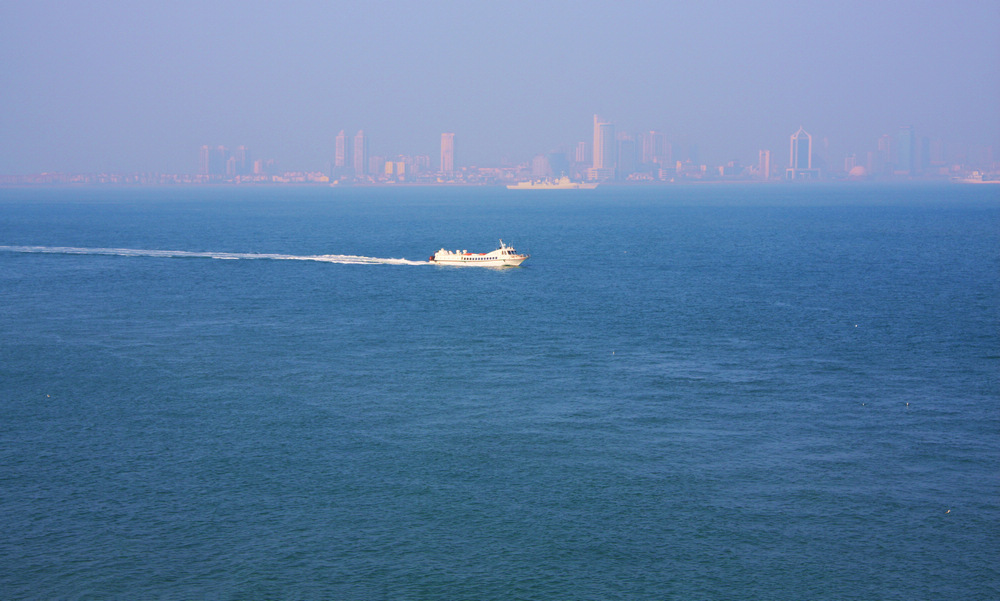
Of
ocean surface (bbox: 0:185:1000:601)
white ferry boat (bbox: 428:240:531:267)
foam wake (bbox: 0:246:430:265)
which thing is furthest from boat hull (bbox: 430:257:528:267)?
ocean surface (bbox: 0:185:1000:601)

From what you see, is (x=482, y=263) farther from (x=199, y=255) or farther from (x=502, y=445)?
(x=502, y=445)

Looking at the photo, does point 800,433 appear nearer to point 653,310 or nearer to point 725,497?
point 725,497

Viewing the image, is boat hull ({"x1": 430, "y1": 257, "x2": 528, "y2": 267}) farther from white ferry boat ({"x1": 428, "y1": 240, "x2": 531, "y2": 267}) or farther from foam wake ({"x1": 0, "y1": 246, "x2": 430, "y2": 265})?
foam wake ({"x1": 0, "y1": 246, "x2": 430, "y2": 265})

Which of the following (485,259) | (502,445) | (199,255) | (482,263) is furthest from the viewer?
(199,255)

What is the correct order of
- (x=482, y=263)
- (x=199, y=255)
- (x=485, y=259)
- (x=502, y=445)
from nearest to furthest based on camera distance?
(x=502, y=445), (x=482, y=263), (x=485, y=259), (x=199, y=255)

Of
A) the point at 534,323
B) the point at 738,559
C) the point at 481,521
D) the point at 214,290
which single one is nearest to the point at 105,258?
the point at 214,290

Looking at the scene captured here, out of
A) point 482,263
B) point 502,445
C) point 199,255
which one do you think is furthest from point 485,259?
point 502,445
